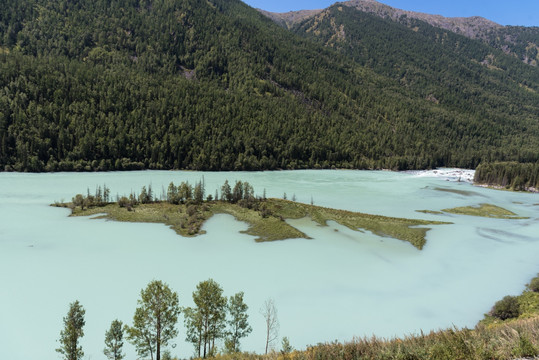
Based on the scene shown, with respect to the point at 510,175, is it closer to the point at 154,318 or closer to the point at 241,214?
the point at 241,214

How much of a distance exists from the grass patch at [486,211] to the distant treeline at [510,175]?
Answer: 5438cm

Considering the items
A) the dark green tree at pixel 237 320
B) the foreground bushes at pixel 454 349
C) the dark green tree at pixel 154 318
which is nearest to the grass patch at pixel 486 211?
the dark green tree at pixel 237 320

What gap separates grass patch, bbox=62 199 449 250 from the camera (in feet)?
168

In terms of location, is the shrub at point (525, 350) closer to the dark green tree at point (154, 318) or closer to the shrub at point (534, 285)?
the dark green tree at point (154, 318)

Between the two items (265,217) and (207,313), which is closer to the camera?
(207,313)

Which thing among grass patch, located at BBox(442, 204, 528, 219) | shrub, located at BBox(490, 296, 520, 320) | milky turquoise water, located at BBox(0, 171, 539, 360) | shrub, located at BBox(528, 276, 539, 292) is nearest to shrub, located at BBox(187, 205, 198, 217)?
milky turquoise water, located at BBox(0, 171, 539, 360)

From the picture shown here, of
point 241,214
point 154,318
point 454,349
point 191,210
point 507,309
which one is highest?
point 454,349

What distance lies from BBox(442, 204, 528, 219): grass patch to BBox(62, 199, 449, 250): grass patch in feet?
58.4

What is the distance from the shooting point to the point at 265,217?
57.6 m

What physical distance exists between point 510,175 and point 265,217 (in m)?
117

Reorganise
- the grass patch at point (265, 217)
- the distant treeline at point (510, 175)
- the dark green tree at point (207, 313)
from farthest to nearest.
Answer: the distant treeline at point (510, 175)
the grass patch at point (265, 217)
the dark green tree at point (207, 313)


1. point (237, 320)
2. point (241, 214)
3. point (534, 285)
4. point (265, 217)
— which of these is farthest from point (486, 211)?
point (237, 320)

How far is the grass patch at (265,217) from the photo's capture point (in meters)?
51.3

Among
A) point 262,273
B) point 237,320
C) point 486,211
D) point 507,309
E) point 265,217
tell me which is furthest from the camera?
point 486,211
